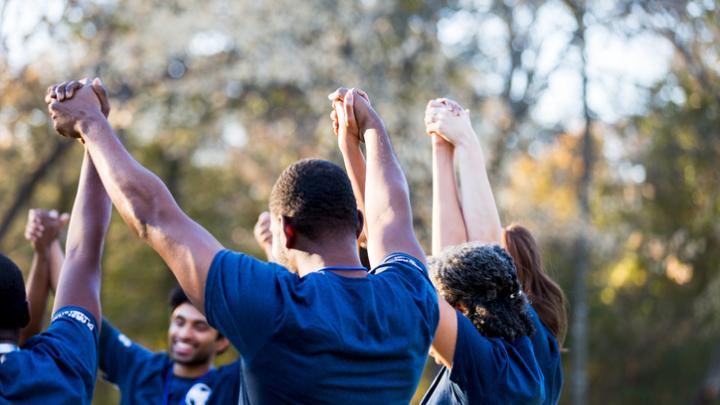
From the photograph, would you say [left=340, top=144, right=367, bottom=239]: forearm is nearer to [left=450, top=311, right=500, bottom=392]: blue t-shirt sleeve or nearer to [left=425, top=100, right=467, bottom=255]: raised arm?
[left=450, top=311, right=500, bottom=392]: blue t-shirt sleeve

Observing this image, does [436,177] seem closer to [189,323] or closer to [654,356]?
[189,323]

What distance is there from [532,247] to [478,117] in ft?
34.3

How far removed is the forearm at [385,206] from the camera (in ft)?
10.8

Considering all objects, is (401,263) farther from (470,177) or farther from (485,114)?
(485,114)

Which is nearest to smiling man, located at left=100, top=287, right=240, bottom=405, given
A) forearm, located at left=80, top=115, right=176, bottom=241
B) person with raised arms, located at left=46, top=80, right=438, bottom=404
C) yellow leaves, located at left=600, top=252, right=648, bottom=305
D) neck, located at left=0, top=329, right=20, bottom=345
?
neck, located at left=0, top=329, right=20, bottom=345

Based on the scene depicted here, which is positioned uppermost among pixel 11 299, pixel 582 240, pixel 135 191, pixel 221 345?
pixel 135 191

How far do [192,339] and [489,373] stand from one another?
2.50 meters

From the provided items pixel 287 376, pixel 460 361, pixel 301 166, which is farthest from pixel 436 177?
pixel 287 376

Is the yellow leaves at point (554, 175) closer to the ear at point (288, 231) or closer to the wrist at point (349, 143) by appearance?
the wrist at point (349, 143)

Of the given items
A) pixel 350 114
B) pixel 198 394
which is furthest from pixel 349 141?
pixel 198 394

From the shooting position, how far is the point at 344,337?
2.85m

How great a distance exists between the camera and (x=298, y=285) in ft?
9.53

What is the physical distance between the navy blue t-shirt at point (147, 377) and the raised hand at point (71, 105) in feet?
8.33

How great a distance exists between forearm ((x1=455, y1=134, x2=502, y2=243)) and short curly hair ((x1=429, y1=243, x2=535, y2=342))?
0.66 m
